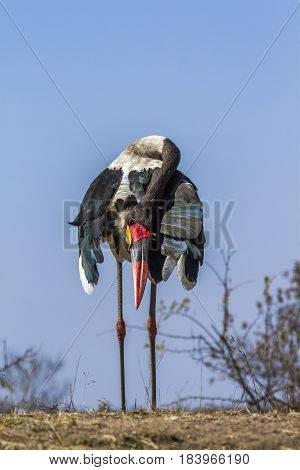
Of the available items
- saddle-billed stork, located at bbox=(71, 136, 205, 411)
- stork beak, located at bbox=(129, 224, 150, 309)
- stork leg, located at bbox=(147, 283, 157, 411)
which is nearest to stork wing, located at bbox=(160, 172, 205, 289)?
saddle-billed stork, located at bbox=(71, 136, 205, 411)

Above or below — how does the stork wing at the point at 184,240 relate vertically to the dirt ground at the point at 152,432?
above

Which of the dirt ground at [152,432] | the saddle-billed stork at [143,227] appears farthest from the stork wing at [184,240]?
the dirt ground at [152,432]

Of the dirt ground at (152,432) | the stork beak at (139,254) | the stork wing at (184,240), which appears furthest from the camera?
the stork beak at (139,254)

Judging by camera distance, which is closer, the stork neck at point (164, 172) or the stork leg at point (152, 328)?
the stork leg at point (152, 328)

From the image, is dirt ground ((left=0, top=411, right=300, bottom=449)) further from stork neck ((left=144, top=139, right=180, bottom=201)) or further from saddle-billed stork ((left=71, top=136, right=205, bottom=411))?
stork neck ((left=144, top=139, right=180, bottom=201))

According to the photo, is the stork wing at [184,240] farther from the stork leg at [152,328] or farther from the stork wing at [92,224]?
the stork wing at [92,224]

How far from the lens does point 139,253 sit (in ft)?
31.2

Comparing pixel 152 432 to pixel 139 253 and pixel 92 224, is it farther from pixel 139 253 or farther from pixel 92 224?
pixel 92 224

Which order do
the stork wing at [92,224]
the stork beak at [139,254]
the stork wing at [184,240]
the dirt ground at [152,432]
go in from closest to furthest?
the dirt ground at [152,432], the stork wing at [184,240], the stork beak at [139,254], the stork wing at [92,224]

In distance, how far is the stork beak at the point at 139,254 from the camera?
9500 millimetres

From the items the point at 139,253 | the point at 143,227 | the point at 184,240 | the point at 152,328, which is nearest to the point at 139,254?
the point at 139,253

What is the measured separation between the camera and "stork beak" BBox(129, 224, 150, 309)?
31.2ft
